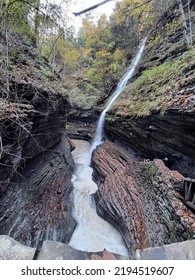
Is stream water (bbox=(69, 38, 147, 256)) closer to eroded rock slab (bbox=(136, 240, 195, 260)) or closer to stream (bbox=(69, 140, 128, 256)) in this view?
stream (bbox=(69, 140, 128, 256))

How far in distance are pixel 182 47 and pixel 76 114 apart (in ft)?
34.5

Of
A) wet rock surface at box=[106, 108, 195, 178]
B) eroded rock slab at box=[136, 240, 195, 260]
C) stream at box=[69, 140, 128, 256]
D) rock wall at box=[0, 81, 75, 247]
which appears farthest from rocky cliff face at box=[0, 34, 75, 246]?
wet rock surface at box=[106, 108, 195, 178]

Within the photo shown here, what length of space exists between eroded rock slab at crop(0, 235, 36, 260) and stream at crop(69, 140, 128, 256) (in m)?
4.24

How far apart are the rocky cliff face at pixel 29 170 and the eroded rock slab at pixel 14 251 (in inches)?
69.0

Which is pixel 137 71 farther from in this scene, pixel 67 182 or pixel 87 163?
pixel 67 182

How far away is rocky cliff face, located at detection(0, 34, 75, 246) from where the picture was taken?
395 centimetres

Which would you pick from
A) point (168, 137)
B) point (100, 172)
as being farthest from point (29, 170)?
point (168, 137)

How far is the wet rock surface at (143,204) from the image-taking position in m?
3.79

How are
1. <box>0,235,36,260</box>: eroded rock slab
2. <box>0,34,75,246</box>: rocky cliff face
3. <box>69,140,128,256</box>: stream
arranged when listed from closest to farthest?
<box>0,235,36,260</box>: eroded rock slab < <box>0,34,75,246</box>: rocky cliff face < <box>69,140,128,256</box>: stream

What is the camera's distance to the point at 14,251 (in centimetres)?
169

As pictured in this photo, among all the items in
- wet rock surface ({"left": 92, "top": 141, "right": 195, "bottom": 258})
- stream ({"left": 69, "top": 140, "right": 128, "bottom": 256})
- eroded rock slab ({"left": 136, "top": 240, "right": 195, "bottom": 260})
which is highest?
eroded rock slab ({"left": 136, "top": 240, "right": 195, "bottom": 260})

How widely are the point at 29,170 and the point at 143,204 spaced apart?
13.6 feet

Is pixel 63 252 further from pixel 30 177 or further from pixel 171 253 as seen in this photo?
pixel 30 177

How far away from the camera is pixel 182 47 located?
327 inches
